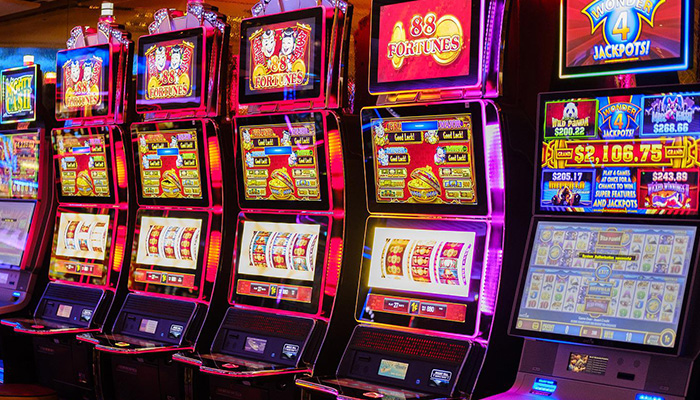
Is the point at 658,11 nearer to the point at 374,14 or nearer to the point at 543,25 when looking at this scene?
the point at 543,25

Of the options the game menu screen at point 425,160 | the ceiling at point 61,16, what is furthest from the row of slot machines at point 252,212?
the ceiling at point 61,16

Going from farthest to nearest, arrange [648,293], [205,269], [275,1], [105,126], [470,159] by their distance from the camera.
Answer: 1. [105,126]
2. [205,269]
3. [275,1]
4. [470,159]
5. [648,293]

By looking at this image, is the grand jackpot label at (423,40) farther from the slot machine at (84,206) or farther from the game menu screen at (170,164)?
the slot machine at (84,206)

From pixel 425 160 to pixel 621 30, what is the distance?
1.12 meters

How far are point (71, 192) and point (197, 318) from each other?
1808mm

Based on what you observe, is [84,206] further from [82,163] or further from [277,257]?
[277,257]

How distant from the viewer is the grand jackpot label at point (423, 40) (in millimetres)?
4137

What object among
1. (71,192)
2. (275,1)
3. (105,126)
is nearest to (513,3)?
(275,1)

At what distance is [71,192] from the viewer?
257 inches

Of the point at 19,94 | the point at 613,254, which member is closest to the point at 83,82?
the point at 19,94

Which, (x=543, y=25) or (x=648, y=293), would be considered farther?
(x=543, y=25)

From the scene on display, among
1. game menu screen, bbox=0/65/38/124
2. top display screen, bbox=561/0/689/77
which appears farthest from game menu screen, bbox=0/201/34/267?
top display screen, bbox=561/0/689/77

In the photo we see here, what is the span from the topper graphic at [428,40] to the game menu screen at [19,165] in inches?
148

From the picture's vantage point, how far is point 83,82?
635 centimetres
